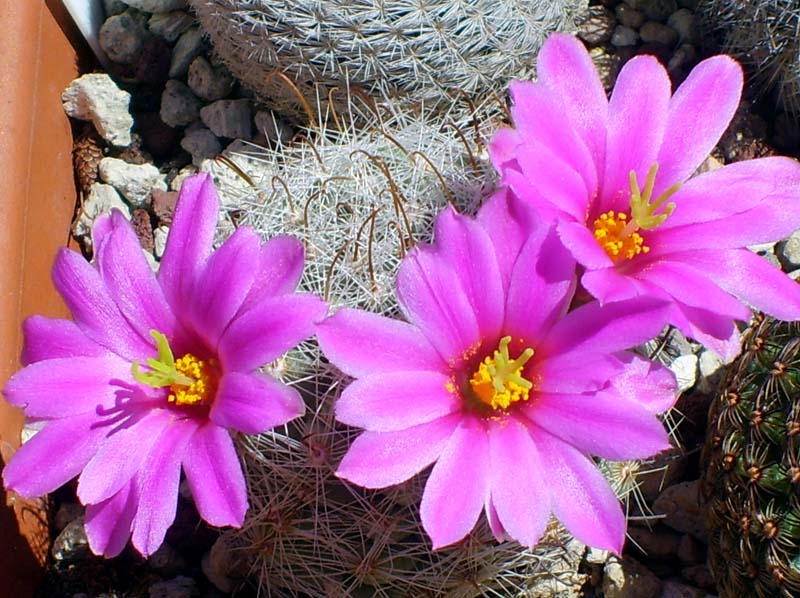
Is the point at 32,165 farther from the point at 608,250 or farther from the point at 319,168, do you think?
the point at 608,250

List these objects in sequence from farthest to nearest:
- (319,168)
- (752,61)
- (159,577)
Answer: (752,61) < (159,577) < (319,168)

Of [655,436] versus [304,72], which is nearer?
[655,436]

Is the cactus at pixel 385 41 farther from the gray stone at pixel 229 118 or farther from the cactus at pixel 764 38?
the cactus at pixel 764 38

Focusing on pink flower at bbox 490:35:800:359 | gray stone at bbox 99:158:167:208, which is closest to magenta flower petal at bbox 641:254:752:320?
pink flower at bbox 490:35:800:359

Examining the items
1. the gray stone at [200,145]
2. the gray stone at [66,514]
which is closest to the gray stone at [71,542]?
the gray stone at [66,514]

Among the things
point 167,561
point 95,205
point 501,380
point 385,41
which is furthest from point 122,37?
point 501,380

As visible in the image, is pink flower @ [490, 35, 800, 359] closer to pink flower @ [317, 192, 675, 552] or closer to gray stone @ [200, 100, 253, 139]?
pink flower @ [317, 192, 675, 552]

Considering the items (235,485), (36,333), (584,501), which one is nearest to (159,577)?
(36,333)
